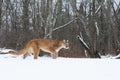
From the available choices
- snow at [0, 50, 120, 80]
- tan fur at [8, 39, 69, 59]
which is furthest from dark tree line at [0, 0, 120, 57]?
snow at [0, 50, 120, 80]

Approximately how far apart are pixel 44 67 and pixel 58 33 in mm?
17166

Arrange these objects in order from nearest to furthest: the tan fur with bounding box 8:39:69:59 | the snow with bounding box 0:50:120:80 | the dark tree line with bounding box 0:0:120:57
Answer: the snow with bounding box 0:50:120:80 < the tan fur with bounding box 8:39:69:59 < the dark tree line with bounding box 0:0:120:57

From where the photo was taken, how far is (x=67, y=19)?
27.7m

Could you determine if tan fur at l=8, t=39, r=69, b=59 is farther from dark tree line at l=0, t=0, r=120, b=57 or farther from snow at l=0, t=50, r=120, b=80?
dark tree line at l=0, t=0, r=120, b=57

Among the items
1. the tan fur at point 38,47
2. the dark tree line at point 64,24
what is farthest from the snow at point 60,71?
the dark tree line at point 64,24

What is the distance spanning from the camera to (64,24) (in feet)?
84.5

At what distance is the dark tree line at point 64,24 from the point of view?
64.2 ft

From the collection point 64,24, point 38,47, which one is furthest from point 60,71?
point 64,24

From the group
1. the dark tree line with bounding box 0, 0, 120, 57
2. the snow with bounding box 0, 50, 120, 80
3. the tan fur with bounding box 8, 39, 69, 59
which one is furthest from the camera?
the dark tree line with bounding box 0, 0, 120, 57

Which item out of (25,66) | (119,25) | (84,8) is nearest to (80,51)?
(119,25)

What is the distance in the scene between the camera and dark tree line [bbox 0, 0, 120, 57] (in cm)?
1955

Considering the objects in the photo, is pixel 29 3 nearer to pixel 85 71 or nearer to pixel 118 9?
pixel 118 9

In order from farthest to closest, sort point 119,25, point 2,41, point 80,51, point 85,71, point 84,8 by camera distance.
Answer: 1. point 84,8
2. point 2,41
3. point 119,25
4. point 80,51
5. point 85,71

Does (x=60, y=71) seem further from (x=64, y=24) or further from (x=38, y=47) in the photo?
(x=64, y=24)
